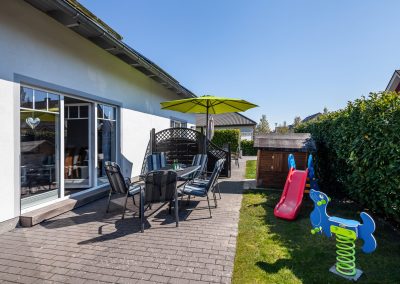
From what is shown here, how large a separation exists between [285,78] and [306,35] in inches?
201

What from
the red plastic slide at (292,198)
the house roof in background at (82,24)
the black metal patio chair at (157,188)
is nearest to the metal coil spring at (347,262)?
the red plastic slide at (292,198)

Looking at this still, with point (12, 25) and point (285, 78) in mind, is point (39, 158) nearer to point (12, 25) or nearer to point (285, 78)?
point (12, 25)

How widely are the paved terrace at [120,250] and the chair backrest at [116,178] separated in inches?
22.8

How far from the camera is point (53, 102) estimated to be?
5.21 meters

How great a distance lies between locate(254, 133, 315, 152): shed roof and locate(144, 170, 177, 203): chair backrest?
411 cm

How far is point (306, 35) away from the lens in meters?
9.16

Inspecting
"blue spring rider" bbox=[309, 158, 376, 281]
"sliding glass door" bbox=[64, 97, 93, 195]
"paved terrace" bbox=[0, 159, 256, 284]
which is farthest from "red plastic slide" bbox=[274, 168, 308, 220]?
"sliding glass door" bbox=[64, 97, 93, 195]

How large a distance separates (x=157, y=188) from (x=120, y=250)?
119cm

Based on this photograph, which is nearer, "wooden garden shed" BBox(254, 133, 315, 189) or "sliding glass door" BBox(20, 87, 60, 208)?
"sliding glass door" BBox(20, 87, 60, 208)

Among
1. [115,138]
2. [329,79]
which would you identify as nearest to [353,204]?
[115,138]

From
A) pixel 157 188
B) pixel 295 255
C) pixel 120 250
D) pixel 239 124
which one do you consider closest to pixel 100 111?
pixel 157 188

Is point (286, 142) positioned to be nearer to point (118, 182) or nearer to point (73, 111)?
point (118, 182)

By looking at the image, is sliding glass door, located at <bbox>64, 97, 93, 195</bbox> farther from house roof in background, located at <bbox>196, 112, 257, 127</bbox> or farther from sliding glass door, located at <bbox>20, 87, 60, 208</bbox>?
house roof in background, located at <bbox>196, 112, 257, 127</bbox>

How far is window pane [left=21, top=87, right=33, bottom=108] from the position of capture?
4.52 meters
